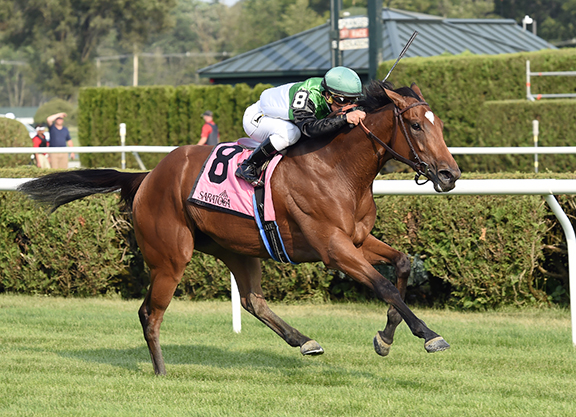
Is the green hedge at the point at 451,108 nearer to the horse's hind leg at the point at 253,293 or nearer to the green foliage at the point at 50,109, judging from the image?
the horse's hind leg at the point at 253,293

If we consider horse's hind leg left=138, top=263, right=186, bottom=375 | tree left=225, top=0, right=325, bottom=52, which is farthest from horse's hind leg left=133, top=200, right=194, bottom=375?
tree left=225, top=0, right=325, bottom=52

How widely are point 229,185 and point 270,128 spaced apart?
384 mm

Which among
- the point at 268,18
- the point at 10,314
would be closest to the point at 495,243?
the point at 10,314

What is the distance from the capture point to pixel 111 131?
69.7 feet

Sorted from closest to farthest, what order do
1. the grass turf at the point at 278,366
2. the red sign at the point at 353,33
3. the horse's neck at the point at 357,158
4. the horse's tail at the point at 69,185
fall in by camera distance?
1. the grass turf at the point at 278,366
2. the horse's neck at the point at 357,158
3. the horse's tail at the point at 69,185
4. the red sign at the point at 353,33

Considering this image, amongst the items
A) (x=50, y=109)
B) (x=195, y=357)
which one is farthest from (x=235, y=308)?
(x=50, y=109)

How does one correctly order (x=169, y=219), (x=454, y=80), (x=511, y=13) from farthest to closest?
(x=511, y=13) → (x=454, y=80) → (x=169, y=219)

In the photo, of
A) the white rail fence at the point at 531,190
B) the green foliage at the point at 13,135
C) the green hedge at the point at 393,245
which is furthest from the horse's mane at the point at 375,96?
the green foliage at the point at 13,135

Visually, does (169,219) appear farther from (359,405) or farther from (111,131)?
(111,131)

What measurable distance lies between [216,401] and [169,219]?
125 centimetres

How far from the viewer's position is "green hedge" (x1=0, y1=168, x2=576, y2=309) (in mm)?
5883

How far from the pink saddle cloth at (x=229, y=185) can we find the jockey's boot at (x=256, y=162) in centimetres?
4

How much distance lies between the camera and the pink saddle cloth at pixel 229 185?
4.36 metres

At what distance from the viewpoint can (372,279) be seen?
3.99 meters
